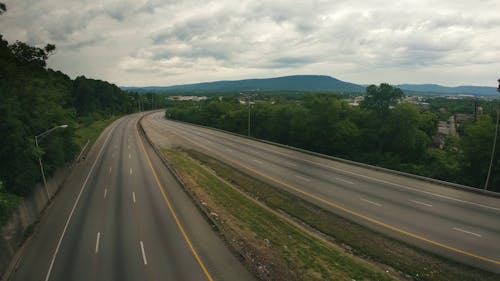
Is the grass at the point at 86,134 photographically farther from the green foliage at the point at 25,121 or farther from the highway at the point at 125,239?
the highway at the point at 125,239

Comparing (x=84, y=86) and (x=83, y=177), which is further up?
(x=84, y=86)

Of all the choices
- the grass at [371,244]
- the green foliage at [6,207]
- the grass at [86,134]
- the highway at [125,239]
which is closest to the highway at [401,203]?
the grass at [371,244]

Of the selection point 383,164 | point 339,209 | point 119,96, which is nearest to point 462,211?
point 339,209

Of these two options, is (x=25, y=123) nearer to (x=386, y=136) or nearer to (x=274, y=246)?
(x=274, y=246)

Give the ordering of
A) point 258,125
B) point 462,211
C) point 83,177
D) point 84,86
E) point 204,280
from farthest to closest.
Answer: point 84,86 → point 258,125 → point 83,177 → point 462,211 → point 204,280

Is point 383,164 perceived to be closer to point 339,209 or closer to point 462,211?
point 462,211

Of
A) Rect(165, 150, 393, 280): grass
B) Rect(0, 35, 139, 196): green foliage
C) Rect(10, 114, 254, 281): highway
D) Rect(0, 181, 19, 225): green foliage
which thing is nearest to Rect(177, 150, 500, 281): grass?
Rect(165, 150, 393, 280): grass

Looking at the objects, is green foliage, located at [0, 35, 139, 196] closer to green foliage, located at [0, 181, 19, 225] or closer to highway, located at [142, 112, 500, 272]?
green foliage, located at [0, 181, 19, 225]
